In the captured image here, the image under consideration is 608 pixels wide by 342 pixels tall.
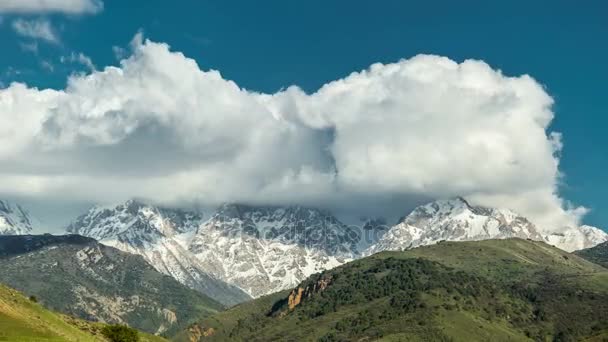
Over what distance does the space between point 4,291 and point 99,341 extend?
2672cm

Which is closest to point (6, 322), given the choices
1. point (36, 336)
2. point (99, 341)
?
point (36, 336)

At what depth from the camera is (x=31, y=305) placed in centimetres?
18525

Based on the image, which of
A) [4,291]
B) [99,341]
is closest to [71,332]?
[99,341]

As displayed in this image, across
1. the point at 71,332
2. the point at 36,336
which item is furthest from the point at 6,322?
the point at 71,332

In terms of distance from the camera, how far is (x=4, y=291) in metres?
184

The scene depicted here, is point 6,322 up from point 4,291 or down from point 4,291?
down

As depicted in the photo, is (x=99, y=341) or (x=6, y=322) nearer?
(x=6, y=322)

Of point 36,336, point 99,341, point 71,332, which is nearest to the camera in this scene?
point 36,336

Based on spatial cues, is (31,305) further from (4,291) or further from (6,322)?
(6,322)

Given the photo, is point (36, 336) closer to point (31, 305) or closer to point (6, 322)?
point (6, 322)

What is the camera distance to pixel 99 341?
180 metres

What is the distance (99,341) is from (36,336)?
4270cm

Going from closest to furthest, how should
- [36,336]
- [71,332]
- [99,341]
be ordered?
[36,336]
[71,332]
[99,341]

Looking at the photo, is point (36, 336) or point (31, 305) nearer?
point (36, 336)
